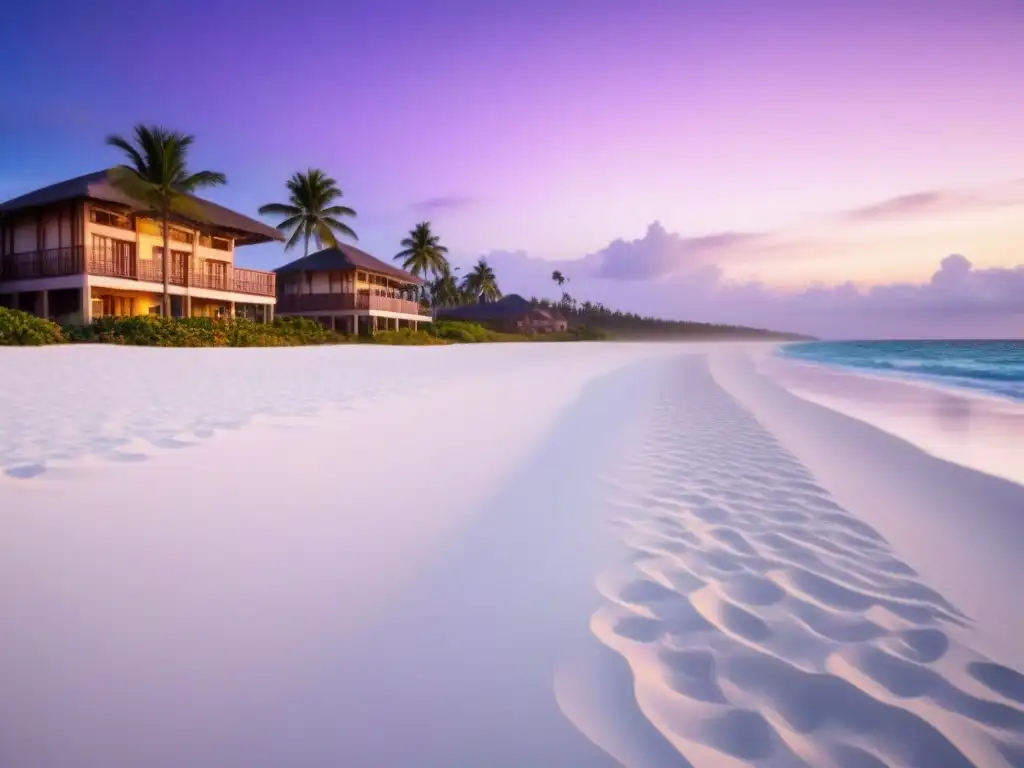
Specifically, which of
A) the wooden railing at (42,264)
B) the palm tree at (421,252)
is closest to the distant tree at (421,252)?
the palm tree at (421,252)

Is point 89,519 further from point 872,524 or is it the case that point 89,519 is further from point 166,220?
point 166,220

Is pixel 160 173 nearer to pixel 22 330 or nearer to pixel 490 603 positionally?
pixel 22 330

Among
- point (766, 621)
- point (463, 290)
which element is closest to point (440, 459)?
point (766, 621)

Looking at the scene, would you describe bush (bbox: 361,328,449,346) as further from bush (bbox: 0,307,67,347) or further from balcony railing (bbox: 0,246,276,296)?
bush (bbox: 0,307,67,347)

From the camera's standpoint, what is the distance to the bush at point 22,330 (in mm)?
15070

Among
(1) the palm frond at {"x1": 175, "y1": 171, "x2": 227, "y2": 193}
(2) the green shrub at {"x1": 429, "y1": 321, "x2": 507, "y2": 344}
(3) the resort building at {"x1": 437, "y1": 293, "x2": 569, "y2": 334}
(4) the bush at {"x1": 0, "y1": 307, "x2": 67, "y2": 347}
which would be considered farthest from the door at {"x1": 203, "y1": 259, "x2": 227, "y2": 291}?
(3) the resort building at {"x1": 437, "y1": 293, "x2": 569, "y2": 334}

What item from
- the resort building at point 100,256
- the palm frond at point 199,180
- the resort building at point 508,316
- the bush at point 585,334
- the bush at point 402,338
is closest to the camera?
the resort building at point 100,256

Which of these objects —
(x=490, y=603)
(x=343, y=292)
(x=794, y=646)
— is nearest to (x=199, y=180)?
(x=343, y=292)

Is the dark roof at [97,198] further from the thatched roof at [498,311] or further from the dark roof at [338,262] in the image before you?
the thatched roof at [498,311]

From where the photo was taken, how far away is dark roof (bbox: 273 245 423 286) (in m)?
35.5

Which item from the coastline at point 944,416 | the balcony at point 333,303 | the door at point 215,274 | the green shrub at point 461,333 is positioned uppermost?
the door at point 215,274

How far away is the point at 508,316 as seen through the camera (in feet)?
164

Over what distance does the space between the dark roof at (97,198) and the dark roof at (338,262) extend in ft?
22.7

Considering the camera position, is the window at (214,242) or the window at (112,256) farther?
the window at (214,242)
